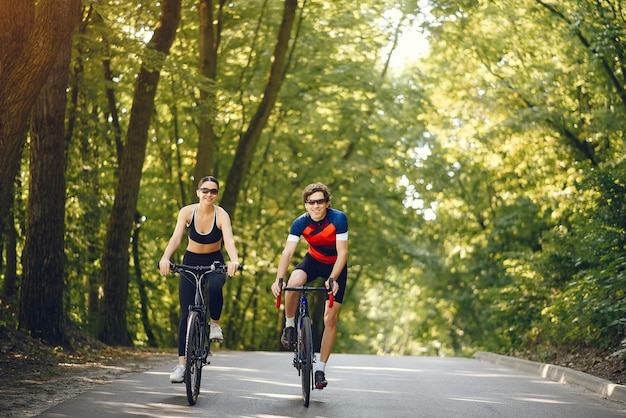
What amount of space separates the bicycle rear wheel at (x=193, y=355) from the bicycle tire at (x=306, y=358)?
97 cm

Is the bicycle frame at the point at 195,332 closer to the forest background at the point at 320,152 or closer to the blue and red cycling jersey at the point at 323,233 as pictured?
the blue and red cycling jersey at the point at 323,233

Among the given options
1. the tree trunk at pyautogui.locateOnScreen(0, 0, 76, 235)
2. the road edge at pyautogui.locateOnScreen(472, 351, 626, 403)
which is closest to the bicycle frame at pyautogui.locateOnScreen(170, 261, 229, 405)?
the tree trunk at pyautogui.locateOnScreen(0, 0, 76, 235)

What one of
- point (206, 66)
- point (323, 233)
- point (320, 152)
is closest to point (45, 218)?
point (323, 233)

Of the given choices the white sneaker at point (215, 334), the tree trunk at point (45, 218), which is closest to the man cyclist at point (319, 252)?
the white sneaker at point (215, 334)

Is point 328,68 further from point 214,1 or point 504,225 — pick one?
point 504,225

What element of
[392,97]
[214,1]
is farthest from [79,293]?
[392,97]

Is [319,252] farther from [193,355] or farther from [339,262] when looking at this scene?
[193,355]

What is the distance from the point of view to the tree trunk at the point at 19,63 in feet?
34.1

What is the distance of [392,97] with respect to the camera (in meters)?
29.6

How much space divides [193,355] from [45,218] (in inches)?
230

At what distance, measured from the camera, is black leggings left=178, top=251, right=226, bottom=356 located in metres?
9.52

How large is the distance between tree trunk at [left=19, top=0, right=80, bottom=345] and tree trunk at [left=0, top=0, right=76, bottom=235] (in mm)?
2836

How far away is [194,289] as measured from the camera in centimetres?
976

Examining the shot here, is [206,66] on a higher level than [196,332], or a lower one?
higher
